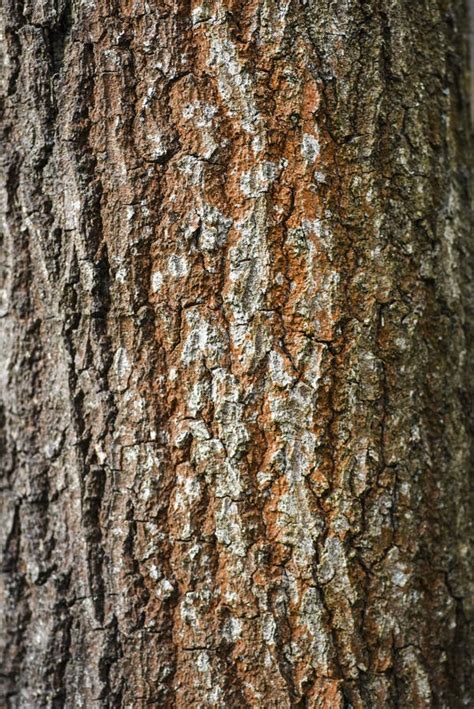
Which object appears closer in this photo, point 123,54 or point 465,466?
point 123,54

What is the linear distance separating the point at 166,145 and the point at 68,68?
0.84 ft

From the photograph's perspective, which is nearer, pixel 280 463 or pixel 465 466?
pixel 280 463

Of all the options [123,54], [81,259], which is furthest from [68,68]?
[81,259]

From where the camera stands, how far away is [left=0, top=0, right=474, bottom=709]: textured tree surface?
1.18 metres

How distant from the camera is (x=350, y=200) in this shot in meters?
1.21

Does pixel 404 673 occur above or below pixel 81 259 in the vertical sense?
below

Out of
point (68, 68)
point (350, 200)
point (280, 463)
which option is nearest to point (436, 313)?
point (350, 200)

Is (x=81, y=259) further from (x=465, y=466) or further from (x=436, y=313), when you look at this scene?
(x=465, y=466)

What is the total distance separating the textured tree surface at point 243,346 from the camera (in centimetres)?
118

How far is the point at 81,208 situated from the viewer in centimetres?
126

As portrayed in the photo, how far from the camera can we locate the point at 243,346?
1188mm

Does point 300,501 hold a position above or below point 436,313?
below

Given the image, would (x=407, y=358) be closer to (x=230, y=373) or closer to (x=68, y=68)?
(x=230, y=373)

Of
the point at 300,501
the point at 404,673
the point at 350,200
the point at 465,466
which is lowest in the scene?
the point at 404,673
